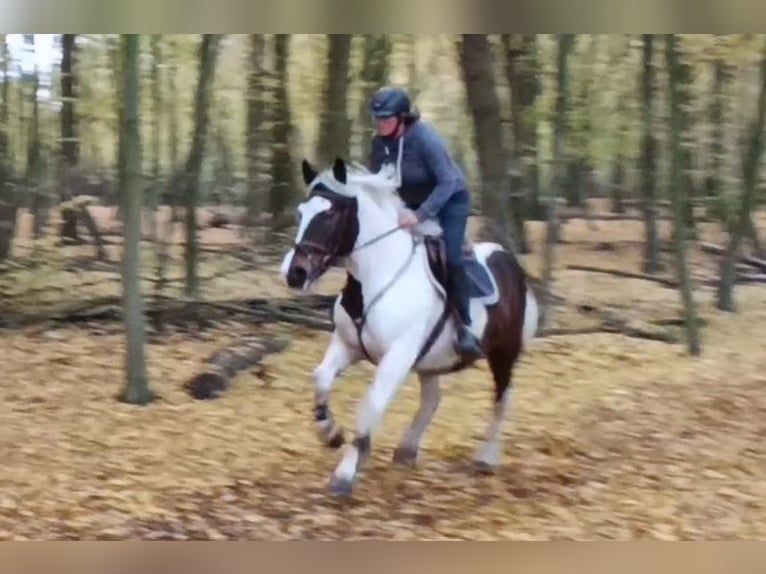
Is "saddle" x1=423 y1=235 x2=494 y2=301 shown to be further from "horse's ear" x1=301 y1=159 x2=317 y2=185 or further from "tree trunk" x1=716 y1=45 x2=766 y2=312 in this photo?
"tree trunk" x1=716 y1=45 x2=766 y2=312

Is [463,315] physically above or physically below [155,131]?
below

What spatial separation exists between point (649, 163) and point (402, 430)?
843 mm

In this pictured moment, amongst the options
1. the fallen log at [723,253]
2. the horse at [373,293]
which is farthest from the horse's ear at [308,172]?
the fallen log at [723,253]

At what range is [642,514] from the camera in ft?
8.01

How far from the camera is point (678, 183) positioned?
2562 millimetres

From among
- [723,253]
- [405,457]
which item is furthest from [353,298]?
[723,253]

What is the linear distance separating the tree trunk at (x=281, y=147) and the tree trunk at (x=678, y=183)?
0.88 metres

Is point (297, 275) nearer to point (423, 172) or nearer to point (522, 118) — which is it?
point (423, 172)

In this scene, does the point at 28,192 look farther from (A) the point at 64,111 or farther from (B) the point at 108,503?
(B) the point at 108,503

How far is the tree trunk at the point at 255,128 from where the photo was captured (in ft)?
8.32

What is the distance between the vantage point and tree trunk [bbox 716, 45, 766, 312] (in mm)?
2543

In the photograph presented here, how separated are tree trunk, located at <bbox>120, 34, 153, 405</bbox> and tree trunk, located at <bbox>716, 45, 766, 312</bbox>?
4.41ft

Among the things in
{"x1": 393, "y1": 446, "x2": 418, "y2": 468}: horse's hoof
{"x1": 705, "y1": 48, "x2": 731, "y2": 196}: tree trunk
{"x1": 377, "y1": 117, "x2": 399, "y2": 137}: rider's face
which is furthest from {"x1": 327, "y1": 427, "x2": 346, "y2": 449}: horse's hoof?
{"x1": 705, "y1": 48, "x2": 731, "y2": 196}: tree trunk

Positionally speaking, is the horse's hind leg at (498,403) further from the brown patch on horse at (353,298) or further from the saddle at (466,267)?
the brown patch on horse at (353,298)
